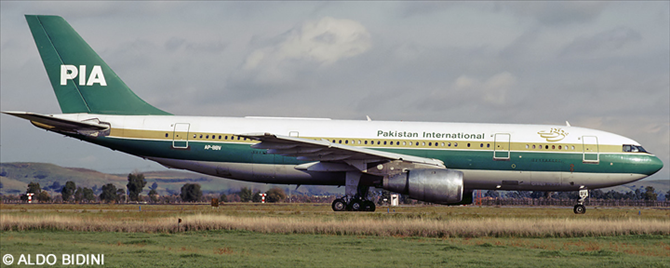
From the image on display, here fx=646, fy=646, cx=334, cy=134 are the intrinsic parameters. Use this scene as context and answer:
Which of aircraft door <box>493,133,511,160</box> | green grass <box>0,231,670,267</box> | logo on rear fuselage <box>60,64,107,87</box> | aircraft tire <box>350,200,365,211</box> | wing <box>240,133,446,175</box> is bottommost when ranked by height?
green grass <box>0,231,670,267</box>

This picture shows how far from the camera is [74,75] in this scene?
29062 mm

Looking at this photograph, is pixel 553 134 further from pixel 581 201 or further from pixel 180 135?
pixel 180 135

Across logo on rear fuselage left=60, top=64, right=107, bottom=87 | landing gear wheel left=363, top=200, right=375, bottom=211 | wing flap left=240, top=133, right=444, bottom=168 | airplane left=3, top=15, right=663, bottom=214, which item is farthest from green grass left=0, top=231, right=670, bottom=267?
logo on rear fuselage left=60, top=64, right=107, bottom=87

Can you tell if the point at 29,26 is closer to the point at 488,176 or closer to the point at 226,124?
the point at 226,124

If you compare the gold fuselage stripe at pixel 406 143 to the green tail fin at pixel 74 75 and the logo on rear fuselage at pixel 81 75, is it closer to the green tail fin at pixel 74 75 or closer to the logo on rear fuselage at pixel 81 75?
the green tail fin at pixel 74 75

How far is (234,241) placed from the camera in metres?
16.7

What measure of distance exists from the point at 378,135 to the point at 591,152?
30.0ft

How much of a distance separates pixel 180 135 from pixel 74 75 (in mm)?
6017

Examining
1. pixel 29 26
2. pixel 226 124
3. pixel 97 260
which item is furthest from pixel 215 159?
pixel 97 260

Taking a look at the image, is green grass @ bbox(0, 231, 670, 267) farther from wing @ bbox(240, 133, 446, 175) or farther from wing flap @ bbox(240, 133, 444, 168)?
wing @ bbox(240, 133, 446, 175)

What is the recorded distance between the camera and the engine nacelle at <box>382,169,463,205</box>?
24500 mm

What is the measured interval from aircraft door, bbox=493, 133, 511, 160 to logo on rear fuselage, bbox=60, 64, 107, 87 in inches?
688

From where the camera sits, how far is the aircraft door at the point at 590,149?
90.3ft

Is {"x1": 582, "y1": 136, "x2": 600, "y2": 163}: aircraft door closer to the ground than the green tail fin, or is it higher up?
closer to the ground
